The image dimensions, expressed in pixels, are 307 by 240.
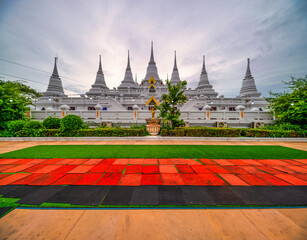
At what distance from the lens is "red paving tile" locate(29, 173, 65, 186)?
2.63m

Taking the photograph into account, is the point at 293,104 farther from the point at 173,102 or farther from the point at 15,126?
the point at 15,126

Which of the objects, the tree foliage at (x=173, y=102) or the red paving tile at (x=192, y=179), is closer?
the red paving tile at (x=192, y=179)

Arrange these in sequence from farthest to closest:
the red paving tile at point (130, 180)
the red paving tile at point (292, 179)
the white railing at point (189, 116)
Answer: the white railing at point (189, 116), the red paving tile at point (292, 179), the red paving tile at point (130, 180)

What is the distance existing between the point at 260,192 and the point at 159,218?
2082mm

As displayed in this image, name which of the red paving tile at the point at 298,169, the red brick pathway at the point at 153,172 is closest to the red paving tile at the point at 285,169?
the red brick pathway at the point at 153,172

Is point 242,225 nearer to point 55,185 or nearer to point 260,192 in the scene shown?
point 260,192

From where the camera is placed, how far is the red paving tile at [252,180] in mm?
2671

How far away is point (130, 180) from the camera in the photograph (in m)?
2.75

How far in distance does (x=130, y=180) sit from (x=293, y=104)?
43.8 feet

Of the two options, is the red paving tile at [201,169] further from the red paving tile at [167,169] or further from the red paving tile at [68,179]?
the red paving tile at [68,179]

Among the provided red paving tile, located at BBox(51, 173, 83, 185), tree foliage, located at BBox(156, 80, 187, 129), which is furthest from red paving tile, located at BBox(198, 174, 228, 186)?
tree foliage, located at BBox(156, 80, 187, 129)

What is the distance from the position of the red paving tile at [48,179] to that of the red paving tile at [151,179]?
2.07 metres

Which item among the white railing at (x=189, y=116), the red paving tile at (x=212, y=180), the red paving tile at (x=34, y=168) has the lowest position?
the red paving tile at (x=212, y=180)

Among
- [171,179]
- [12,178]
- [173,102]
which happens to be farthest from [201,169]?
[173,102]
